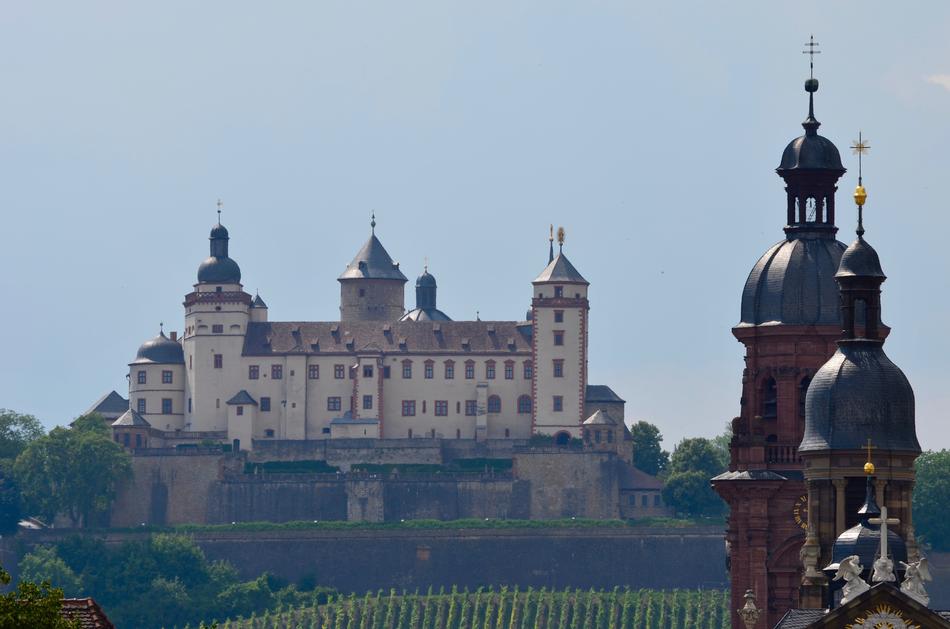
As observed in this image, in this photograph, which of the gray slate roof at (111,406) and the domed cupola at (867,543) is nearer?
the domed cupola at (867,543)

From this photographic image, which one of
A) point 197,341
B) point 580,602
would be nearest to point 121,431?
point 197,341

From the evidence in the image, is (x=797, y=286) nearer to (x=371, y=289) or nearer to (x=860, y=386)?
(x=860, y=386)

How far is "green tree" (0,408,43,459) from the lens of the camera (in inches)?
7146

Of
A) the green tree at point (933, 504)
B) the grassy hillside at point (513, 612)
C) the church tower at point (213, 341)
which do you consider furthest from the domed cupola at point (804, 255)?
the church tower at point (213, 341)

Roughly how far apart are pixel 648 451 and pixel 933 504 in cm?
2839

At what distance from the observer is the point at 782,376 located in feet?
188

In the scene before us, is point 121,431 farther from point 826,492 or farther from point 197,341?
point 826,492

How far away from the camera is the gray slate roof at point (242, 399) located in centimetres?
17412

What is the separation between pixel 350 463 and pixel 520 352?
10.5m

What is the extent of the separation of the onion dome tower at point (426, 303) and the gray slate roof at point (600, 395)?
663 inches

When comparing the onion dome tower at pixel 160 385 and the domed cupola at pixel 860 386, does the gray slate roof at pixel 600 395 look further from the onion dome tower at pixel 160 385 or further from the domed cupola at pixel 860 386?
the domed cupola at pixel 860 386

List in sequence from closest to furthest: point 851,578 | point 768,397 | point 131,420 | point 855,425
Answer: point 851,578 < point 855,425 < point 768,397 < point 131,420

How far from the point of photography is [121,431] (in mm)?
176000

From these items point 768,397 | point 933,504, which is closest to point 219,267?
point 933,504
